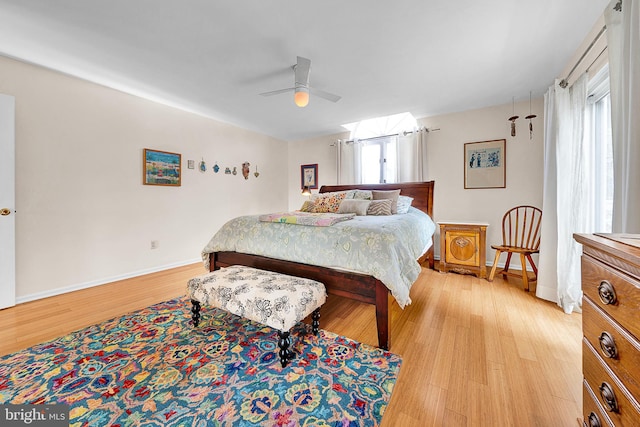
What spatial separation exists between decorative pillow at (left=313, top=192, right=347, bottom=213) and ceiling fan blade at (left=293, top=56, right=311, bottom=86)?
1.53 m

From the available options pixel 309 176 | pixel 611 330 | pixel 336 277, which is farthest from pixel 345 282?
pixel 309 176

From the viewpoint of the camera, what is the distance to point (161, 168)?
3404mm

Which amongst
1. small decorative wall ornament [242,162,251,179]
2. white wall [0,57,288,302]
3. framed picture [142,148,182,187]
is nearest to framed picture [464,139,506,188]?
small decorative wall ornament [242,162,251,179]

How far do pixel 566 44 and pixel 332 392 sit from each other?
3297 mm

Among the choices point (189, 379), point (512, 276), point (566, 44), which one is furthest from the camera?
point (512, 276)

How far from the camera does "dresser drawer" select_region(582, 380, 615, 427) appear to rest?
73 centimetres

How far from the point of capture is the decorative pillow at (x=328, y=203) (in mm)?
3312

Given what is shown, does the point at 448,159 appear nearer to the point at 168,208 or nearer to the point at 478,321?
the point at 478,321

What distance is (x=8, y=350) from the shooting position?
5.24 ft

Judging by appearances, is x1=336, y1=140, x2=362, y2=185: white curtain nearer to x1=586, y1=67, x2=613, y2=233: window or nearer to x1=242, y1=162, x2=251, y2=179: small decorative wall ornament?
x1=242, y1=162, x2=251, y2=179: small decorative wall ornament

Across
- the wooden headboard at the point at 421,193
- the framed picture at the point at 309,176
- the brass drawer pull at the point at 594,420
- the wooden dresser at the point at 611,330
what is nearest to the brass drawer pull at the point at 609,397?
the wooden dresser at the point at 611,330

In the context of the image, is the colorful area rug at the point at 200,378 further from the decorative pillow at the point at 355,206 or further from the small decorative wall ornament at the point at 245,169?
the small decorative wall ornament at the point at 245,169

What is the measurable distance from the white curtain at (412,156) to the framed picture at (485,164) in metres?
0.62

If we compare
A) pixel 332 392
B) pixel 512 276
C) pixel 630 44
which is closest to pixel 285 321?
pixel 332 392
